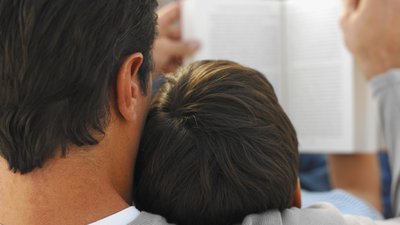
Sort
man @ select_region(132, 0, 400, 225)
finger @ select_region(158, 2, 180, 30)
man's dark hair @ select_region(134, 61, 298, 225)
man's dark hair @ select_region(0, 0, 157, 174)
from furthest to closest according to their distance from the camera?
finger @ select_region(158, 2, 180, 30)
man @ select_region(132, 0, 400, 225)
man's dark hair @ select_region(134, 61, 298, 225)
man's dark hair @ select_region(0, 0, 157, 174)

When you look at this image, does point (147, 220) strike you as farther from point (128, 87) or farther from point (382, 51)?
point (382, 51)

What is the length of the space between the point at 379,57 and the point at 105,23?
79 centimetres

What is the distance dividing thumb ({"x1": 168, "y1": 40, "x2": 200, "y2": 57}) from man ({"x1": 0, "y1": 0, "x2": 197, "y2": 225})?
22.3 inches

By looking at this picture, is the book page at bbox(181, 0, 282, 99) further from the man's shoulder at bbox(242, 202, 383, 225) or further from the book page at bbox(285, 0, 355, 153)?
the man's shoulder at bbox(242, 202, 383, 225)

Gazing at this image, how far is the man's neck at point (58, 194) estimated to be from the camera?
1.36ft

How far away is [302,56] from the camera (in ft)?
3.52

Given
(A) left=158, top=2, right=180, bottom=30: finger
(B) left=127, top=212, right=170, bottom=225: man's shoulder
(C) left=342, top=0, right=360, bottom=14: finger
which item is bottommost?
(B) left=127, top=212, right=170, bottom=225: man's shoulder

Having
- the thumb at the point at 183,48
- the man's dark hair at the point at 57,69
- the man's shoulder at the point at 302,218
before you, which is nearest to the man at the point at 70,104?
the man's dark hair at the point at 57,69

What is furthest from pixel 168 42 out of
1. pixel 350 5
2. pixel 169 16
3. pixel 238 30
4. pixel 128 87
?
pixel 128 87

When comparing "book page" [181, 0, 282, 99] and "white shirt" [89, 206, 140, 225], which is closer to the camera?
"white shirt" [89, 206, 140, 225]

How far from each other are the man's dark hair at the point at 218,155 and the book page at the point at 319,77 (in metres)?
0.57

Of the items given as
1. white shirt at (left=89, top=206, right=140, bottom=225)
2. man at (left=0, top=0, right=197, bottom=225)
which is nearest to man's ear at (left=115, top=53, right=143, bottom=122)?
man at (left=0, top=0, right=197, bottom=225)

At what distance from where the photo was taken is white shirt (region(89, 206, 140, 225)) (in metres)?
0.43

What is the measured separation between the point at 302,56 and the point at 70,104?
867 mm
